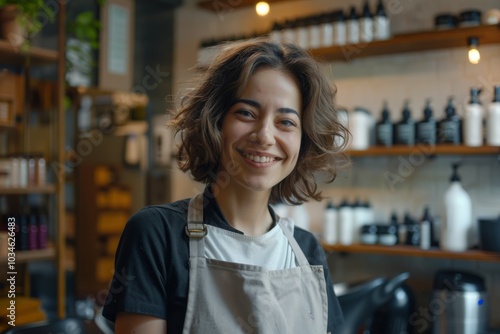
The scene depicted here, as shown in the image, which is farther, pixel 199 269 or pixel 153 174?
pixel 153 174

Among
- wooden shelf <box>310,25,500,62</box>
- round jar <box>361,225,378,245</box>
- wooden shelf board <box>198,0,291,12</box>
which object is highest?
wooden shelf board <box>198,0,291,12</box>

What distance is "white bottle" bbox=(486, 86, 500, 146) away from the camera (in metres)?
2.56

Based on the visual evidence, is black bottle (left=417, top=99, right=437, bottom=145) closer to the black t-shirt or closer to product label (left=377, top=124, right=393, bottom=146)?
product label (left=377, top=124, right=393, bottom=146)

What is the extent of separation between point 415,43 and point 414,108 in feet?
1.16

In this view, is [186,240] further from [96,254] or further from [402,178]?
[96,254]

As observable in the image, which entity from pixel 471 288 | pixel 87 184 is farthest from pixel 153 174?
pixel 471 288

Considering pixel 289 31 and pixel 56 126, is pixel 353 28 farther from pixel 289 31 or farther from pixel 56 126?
pixel 56 126

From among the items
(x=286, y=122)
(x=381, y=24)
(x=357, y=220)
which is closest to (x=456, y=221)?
(x=357, y=220)

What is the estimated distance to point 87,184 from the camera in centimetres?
373

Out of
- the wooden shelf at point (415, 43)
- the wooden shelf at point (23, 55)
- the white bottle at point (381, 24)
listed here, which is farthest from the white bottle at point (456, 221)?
the wooden shelf at point (23, 55)

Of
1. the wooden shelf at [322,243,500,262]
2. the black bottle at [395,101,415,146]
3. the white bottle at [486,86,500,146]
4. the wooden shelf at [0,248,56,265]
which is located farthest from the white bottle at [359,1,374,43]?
the wooden shelf at [0,248,56,265]

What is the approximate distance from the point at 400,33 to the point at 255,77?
207cm

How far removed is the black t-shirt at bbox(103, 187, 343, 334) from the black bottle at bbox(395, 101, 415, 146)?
1939 millimetres

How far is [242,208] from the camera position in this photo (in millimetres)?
1167
